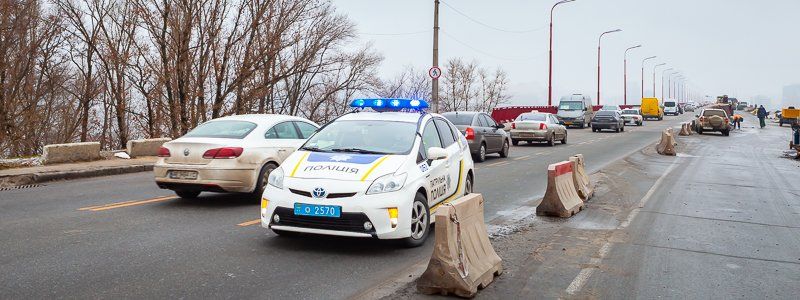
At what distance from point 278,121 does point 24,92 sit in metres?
25.4

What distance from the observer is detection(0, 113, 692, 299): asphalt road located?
5227mm

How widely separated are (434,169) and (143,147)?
506 inches

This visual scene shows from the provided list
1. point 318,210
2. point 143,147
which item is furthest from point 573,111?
point 318,210

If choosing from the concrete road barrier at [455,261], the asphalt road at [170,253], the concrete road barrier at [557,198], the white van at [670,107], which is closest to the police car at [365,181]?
the asphalt road at [170,253]

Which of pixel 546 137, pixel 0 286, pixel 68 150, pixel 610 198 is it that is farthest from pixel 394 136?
pixel 546 137

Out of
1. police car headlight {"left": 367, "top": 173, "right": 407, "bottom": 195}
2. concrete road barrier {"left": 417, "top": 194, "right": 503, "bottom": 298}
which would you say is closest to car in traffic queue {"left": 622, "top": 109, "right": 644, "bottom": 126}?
police car headlight {"left": 367, "top": 173, "right": 407, "bottom": 195}

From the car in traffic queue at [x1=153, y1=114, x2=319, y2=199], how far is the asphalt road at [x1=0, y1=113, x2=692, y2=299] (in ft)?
1.21

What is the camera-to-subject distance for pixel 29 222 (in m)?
8.05

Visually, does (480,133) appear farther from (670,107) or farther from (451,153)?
(670,107)

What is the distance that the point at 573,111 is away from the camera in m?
47.6

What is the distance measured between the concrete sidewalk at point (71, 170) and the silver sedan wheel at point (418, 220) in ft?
30.4

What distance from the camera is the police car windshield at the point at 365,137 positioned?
24.4ft

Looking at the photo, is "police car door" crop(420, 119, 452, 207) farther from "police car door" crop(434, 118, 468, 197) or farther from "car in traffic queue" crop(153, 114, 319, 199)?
"car in traffic queue" crop(153, 114, 319, 199)

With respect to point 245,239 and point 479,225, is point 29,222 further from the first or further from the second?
point 479,225
